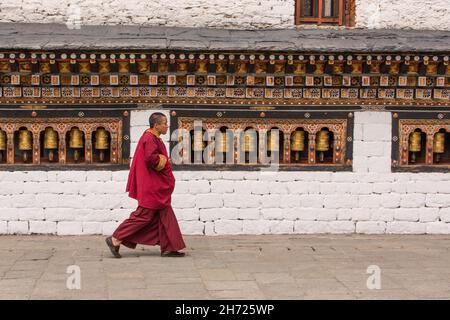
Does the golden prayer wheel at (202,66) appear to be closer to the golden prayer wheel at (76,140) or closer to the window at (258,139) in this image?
the window at (258,139)

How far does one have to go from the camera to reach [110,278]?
6.34 meters

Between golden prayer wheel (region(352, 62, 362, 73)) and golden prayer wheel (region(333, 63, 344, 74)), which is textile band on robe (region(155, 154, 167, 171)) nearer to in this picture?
golden prayer wheel (region(333, 63, 344, 74))

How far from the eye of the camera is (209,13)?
9727 millimetres

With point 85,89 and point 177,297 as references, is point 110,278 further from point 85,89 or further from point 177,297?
point 85,89

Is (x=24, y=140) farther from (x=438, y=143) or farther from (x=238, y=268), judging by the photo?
(x=438, y=143)

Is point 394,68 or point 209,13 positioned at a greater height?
point 209,13

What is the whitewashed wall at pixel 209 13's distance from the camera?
9.56m

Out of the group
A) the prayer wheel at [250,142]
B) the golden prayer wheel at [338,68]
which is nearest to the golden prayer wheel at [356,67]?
the golden prayer wheel at [338,68]

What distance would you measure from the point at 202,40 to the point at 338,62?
6.18 feet

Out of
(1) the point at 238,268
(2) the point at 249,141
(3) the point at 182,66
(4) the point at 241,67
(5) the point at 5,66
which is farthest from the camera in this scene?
(2) the point at 249,141

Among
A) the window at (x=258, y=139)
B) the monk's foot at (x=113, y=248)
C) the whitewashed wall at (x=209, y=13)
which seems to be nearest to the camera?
the monk's foot at (x=113, y=248)

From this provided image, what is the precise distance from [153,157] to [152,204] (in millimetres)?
536

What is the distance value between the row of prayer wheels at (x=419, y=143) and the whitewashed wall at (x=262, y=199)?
322mm

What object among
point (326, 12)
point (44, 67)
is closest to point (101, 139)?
point (44, 67)
